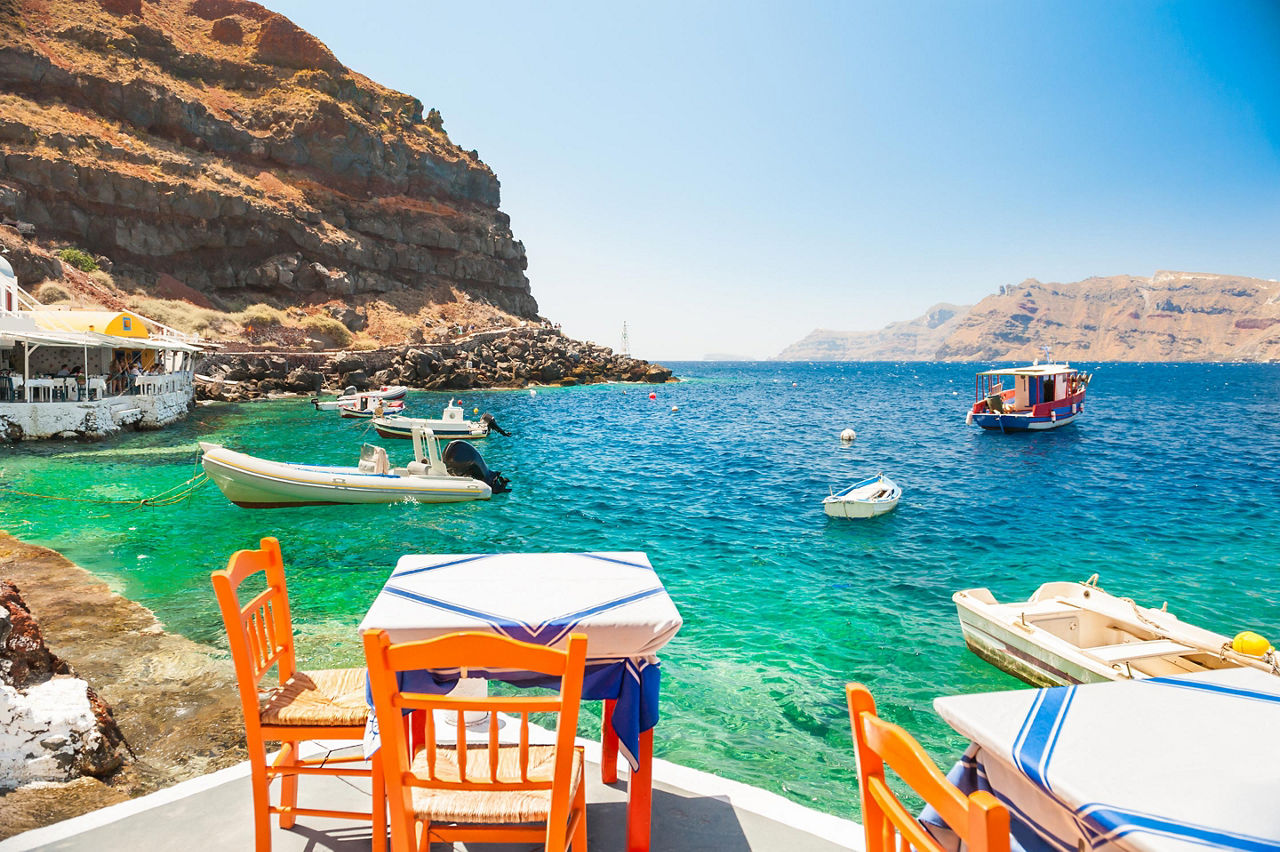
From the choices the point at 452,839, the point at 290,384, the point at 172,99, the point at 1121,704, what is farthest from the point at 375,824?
the point at 172,99

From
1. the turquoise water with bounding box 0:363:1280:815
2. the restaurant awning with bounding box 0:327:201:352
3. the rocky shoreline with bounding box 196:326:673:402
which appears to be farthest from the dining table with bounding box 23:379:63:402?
the rocky shoreline with bounding box 196:326:673:402

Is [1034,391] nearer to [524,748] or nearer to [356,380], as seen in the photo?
[524,748]

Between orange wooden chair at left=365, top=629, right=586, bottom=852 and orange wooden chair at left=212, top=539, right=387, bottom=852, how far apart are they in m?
0.34

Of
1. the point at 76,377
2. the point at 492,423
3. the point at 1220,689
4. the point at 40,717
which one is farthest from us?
the point at 492,423

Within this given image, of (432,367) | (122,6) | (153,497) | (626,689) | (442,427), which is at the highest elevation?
(122,6)

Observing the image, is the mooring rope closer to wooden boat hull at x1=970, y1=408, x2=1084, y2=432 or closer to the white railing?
the white railing

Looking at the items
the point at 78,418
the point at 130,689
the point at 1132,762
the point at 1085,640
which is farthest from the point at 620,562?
the point at 78,418

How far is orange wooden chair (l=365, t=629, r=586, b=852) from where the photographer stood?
2135 millimetres

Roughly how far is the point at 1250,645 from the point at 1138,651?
930 millimetres

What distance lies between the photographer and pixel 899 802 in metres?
1.64

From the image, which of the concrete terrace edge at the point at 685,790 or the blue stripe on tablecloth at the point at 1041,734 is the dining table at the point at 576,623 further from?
the blue stripe on tablecloth at the point at 1041,734

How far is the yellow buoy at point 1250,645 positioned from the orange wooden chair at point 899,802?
7116 mm

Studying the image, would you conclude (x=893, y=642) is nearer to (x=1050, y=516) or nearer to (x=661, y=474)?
(x=1050, y=516)

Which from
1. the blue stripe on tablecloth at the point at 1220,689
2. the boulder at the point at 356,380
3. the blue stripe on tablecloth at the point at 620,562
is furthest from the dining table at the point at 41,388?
the blue stripe on tablecloth at the point at 1220,689
